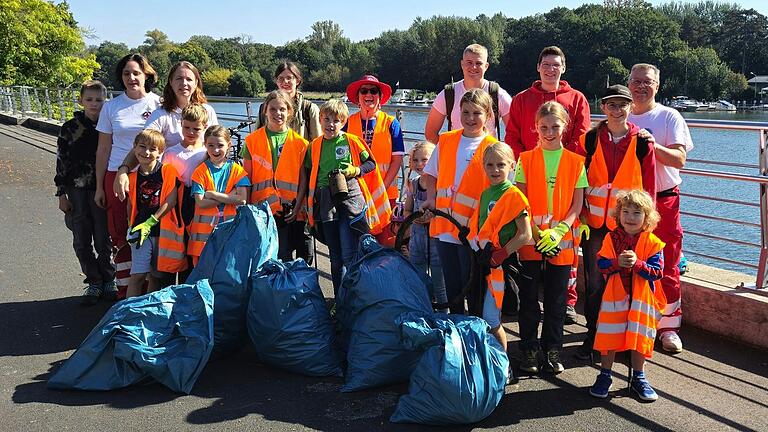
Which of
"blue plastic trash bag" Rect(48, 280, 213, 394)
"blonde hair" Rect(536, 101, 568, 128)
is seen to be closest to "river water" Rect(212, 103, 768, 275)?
"blonde hair" Rect(536, 101, 568, 128)

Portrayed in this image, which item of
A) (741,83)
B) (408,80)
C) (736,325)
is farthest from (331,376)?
(741,83)

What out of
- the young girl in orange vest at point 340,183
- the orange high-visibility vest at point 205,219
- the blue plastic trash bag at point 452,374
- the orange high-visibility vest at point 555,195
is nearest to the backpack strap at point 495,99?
the young girl in orange vest at point 340,183

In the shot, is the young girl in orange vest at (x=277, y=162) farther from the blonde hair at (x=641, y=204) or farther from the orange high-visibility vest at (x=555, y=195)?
the blonde hair at (x=641, y=204)

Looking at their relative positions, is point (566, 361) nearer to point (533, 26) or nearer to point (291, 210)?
point (291, 210)

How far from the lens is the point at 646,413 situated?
350 centimetres

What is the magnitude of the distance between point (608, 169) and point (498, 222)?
0.82 m

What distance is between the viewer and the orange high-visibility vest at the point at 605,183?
4035 mm

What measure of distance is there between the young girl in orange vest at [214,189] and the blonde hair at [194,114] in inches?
4.9

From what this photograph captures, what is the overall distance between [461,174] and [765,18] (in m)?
101

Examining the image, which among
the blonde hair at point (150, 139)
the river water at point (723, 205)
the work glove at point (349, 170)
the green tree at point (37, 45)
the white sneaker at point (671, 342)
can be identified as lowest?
the river water at point (723, 205)

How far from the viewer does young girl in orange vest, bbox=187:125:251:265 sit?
15.1 feet

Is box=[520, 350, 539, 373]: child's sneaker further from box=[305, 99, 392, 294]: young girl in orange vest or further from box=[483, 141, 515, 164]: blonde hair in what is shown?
box=[305, 99, 392, 294]: young girl in orange vest

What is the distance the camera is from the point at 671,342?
14.2ft

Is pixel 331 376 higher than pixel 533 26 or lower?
lower
